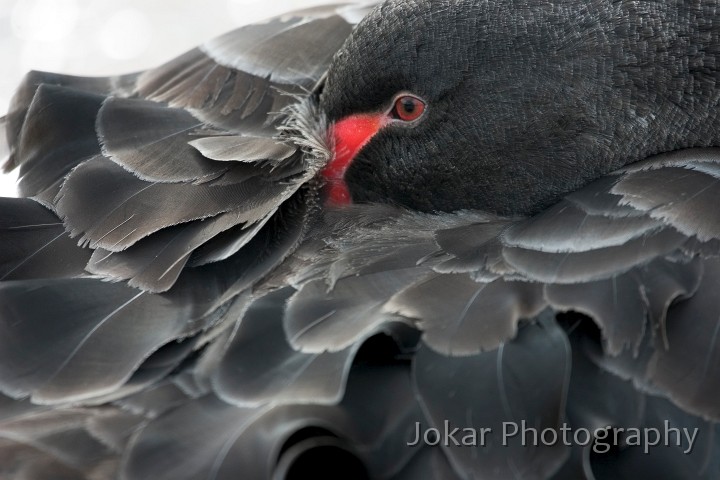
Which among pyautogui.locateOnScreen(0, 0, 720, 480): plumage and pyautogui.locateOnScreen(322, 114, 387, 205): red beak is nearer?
pyautogui.locateOnScreen(0, 0, 720, 480): plumage

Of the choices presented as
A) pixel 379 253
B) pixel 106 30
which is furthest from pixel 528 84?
pixel 106 30

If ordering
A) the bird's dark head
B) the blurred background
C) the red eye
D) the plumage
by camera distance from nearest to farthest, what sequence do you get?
the plumage
the bird's dark head
the red eye
the blurred background

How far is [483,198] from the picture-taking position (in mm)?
2443

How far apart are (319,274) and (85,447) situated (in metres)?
0.56

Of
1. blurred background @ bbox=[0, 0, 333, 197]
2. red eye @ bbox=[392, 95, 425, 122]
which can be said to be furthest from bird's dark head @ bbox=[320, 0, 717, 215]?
blurred background @ bbox=[0, 0, 333, 197]

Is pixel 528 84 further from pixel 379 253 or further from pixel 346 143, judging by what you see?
pixel 379 253

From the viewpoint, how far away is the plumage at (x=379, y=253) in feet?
5.60

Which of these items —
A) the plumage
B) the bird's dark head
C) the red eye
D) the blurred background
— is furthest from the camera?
the blurred background

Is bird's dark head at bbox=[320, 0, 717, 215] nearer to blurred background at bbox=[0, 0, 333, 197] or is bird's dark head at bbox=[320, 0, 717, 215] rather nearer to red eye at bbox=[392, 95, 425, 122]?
red eye at bbox=[392, 95, 425, 122]

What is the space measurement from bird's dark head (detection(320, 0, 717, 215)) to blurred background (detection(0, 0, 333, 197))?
2.31 metres

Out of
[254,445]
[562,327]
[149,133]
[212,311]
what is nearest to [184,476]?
[254,445]

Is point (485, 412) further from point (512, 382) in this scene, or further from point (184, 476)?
point (184, 476)

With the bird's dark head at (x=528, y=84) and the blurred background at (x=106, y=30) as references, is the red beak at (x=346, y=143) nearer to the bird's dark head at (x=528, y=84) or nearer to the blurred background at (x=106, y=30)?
the bird's dark head at (x=528, y=84)

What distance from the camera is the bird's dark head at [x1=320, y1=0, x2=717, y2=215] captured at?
2352 mm
